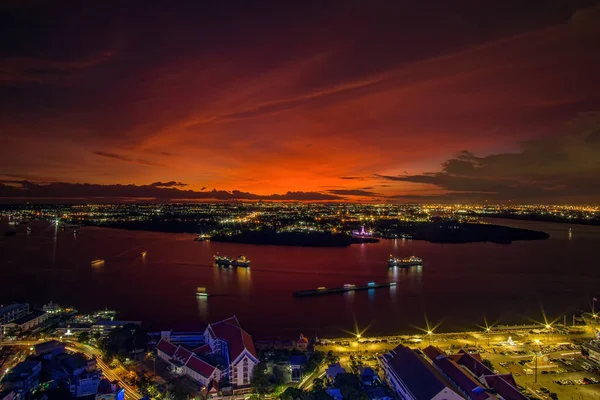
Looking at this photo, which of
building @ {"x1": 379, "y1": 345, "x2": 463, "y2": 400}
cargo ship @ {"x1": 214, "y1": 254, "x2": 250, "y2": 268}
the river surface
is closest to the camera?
building @ {"x1": 379, "y1": 345, "x2": 463, "y2": 400}

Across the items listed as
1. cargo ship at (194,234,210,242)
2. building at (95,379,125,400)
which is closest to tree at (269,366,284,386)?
building at (95,379,125,400)

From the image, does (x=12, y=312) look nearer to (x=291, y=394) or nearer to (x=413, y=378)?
(x=291, y=394)

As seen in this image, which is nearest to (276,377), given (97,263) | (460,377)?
(460,377)

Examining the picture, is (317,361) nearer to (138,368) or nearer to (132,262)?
(138,368)

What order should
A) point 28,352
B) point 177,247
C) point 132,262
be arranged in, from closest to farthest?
point 28,352 < point 132,262 < point 177,247

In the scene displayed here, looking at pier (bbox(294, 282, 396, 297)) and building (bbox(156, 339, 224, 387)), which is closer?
building (bbox(156, 339, 224, 387))

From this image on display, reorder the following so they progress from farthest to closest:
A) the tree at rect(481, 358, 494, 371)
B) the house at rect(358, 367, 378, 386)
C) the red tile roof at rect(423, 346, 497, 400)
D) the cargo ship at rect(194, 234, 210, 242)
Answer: the cargo ship at rect(194, 234, 210, 242)
the tree at rect(481, 358, 494, 371)
the house at rect(358, 367, 378, 386)
the red tile roof at rect(423, 346, 497, 400)

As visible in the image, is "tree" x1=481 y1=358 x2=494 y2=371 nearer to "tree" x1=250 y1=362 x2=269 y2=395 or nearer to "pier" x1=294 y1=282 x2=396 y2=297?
"tree" x1=250 y1=362 x2=269 y2=395

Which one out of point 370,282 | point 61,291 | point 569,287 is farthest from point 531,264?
point 61,291
